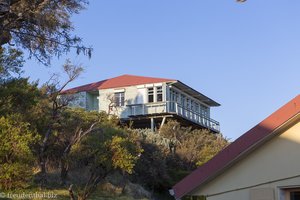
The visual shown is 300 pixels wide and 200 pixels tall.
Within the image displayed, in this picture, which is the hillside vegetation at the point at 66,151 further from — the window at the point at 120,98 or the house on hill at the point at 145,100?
the window at the point at 120,98

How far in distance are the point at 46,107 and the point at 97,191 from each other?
4633 millimetres

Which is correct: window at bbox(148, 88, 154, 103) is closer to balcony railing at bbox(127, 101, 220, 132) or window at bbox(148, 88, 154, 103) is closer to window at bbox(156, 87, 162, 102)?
window at bbox(156, 87, 162, 102)

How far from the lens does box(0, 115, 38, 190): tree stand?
16.7 m

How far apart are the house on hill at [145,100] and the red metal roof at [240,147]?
3611 centimetres

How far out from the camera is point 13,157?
1709cm

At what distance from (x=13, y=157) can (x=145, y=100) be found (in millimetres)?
33004

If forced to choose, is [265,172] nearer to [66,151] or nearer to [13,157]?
[13,157]

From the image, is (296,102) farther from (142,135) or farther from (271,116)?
(142,135)

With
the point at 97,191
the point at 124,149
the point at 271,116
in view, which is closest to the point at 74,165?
the point at 97,191

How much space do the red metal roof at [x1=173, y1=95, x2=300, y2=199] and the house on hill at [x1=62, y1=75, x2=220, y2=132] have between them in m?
36.1

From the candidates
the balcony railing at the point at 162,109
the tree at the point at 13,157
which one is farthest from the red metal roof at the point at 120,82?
the tree at the point at 13,157

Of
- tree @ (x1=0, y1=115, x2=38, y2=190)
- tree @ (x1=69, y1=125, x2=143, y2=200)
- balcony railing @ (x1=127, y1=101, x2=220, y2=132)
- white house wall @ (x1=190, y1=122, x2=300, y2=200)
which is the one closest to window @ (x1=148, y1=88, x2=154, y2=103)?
balcony railing @ (x1=127, y1=101, x2=220, y2=132)

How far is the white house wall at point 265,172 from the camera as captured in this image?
8.76m

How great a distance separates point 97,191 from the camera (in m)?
25.3
